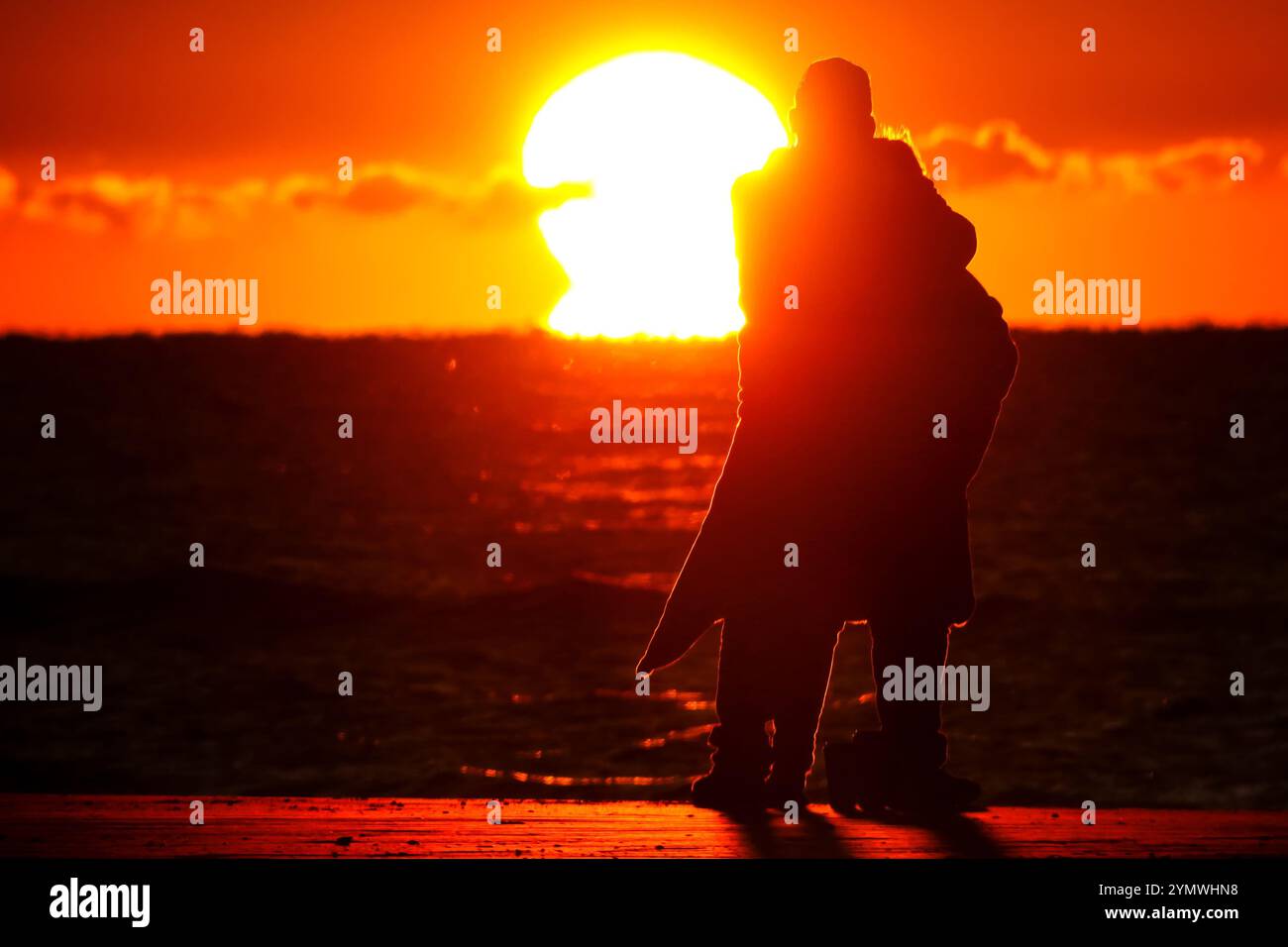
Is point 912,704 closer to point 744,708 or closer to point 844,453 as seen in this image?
point 744,708

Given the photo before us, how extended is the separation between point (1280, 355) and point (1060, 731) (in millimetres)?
84780

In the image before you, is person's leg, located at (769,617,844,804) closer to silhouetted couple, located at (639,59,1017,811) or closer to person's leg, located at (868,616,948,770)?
silhouetted couple, located at (639,59,1017,811)

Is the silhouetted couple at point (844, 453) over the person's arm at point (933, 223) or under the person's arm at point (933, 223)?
under

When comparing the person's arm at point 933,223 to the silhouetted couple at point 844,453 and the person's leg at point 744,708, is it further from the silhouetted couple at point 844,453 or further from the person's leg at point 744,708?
the person's leg at point 744,708

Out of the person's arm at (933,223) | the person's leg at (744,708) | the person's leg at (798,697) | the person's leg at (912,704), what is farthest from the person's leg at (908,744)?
the person's arm at (933,223)

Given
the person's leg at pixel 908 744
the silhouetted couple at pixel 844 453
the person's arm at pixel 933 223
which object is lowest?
the person's leg at pixel 908 744

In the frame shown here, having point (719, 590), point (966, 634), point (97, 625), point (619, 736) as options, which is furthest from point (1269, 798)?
point (97, 625)

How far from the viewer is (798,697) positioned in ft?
22.1

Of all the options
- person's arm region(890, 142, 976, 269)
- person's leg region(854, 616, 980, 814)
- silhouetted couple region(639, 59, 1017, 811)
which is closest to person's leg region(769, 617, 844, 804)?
silhouetted couple region(639, 59, 1017, 811)

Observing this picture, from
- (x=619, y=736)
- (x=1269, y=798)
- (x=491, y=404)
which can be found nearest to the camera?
(x=1269, y=798)

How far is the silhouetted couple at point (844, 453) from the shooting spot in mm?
6676

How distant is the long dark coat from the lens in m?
6.68
